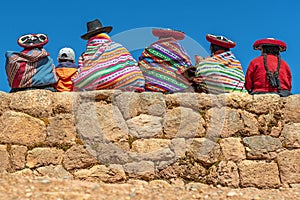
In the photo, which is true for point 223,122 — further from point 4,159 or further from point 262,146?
point 4,159

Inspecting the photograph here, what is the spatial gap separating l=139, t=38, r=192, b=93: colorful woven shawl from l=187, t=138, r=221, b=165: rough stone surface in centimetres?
93

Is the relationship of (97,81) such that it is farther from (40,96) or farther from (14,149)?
(14,149)

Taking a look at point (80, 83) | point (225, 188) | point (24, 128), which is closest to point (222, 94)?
point (225, 188)

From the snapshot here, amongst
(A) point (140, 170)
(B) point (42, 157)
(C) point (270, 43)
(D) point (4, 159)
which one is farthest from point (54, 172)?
(C) point (270, 43)

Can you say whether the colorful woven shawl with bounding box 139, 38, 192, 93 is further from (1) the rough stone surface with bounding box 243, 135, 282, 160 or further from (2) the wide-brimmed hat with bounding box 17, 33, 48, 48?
(2) the wide-brimmed hat with bounding box 17, 33, 48, 48

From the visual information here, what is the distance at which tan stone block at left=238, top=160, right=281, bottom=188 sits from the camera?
739cm

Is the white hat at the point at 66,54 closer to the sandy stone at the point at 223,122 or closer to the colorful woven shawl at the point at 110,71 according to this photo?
the colorful woven shawl at the point at 110,71

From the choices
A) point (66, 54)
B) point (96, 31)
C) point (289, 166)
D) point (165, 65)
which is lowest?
point (289, 166)

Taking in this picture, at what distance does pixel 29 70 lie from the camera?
310 inches

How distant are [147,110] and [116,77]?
2.20 ft

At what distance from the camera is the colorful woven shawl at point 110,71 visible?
25.8 ft

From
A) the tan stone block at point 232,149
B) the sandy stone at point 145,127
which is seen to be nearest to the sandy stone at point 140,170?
the sandy stone at point 145,127

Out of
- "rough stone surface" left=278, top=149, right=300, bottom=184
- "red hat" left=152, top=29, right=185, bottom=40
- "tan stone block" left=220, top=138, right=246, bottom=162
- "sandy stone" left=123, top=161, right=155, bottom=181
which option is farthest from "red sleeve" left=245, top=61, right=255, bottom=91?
"sandy stone" left=123, top=161, right=155, bottom=181

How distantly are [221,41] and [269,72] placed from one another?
916 millimetres
